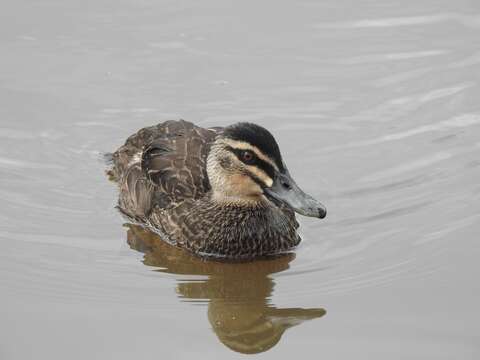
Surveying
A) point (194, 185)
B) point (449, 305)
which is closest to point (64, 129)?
point (194, 185)

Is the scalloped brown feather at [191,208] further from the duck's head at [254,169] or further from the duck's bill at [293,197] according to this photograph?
the duck's bill at [293,197]

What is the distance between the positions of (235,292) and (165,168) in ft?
6.35

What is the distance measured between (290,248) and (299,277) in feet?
2.64

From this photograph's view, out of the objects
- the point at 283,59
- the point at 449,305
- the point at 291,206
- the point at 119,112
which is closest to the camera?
the point at 449,305

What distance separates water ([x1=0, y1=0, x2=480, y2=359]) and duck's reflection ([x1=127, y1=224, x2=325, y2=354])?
0.08ft

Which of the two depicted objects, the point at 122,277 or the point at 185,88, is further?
the point at 185,88

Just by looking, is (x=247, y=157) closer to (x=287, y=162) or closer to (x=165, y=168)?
(x=165, y=168)

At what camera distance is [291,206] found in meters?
10.4

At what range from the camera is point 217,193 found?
11.4 meters

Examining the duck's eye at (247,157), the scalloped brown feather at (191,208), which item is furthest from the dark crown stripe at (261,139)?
the scalloped brown feather at (191,208)

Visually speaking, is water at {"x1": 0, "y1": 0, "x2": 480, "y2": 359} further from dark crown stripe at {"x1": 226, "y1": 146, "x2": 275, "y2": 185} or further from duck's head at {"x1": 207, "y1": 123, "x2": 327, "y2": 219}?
dark crown stripe at {"x1": 226, "y1": 146, "x2": 275, "y2": 185}

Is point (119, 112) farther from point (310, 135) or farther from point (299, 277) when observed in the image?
point (299, 277)

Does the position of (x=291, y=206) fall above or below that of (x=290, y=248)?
above

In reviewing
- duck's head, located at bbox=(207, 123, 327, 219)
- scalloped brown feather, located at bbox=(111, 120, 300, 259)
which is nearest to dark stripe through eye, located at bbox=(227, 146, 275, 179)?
duck's head, located at bbox=(207, 123, 327, 219)
